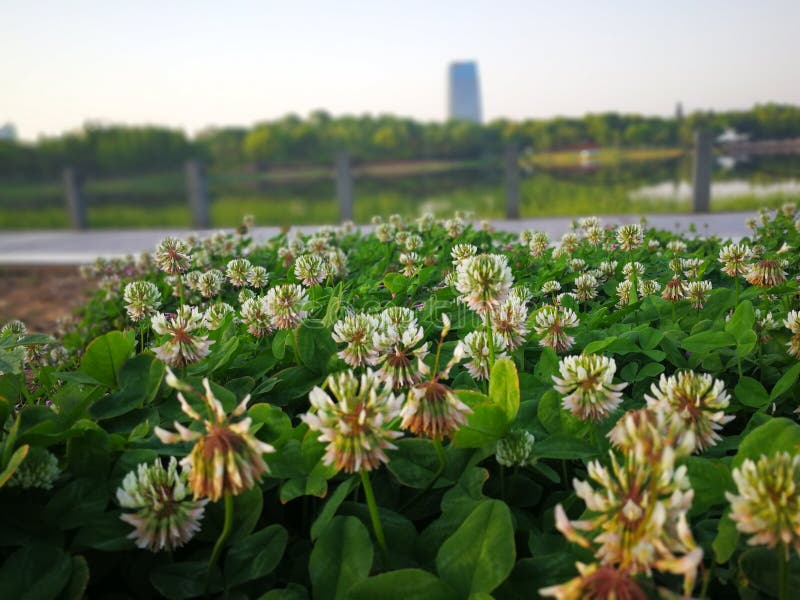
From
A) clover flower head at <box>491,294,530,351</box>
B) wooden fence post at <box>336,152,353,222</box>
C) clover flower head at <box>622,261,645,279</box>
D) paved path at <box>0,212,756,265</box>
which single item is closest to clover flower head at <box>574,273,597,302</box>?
clover flower head at <box>622,261,645,279</box>

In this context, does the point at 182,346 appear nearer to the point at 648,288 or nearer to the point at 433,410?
the point at 433,410

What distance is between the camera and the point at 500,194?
1301 cm

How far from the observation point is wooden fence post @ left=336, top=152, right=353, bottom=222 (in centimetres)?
1225

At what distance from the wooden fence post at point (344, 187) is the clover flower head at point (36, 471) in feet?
37.3

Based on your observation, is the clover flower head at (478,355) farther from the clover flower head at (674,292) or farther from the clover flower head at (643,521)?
the clover flower head at (674,292)

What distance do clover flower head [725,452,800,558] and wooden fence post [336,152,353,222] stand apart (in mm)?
11676

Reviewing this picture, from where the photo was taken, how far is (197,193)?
43.5 feet

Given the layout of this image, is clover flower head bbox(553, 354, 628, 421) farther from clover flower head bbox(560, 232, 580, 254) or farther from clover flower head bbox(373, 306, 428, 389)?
clover flower head bbox(560, 232, 580, 254)

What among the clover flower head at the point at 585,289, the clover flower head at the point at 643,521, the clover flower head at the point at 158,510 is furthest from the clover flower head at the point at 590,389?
the clover flower head at the point at 585,289

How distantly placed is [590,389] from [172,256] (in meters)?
1.45

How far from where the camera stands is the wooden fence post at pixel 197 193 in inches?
520

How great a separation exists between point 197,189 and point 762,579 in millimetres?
13377

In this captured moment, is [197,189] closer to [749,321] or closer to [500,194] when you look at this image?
[500,194]

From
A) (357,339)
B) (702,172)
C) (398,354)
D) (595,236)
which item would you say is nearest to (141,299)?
(357,339)
